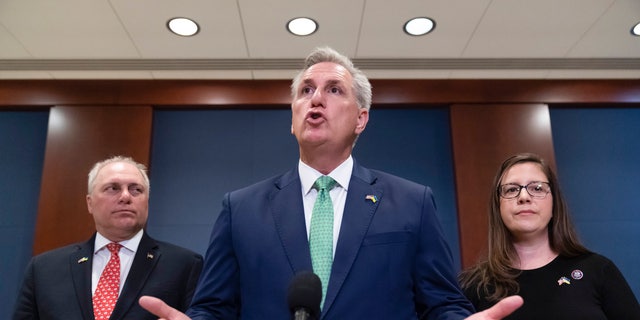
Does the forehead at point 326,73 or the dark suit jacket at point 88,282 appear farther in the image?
the dark suit jacket at point 88,282

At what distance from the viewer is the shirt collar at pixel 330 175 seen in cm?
156

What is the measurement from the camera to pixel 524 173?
6.99ft

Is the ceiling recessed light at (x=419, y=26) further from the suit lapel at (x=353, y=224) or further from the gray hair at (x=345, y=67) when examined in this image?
the suit lapel at (x=353, y=224)

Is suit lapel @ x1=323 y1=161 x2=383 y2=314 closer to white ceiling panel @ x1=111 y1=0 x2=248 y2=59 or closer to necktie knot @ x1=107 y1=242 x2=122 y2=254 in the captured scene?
necktie knot @ x1=107 y1=242 x2=122 y2=254

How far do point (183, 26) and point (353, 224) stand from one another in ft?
8.54

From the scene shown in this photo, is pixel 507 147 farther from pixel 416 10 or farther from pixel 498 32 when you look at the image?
pixel 416 10

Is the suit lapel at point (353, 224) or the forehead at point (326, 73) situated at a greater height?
the forehead at point (326, 73)

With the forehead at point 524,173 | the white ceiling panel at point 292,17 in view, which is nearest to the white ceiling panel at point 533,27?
the white ceiling panel at point 292,17

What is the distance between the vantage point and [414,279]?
142 centimetres

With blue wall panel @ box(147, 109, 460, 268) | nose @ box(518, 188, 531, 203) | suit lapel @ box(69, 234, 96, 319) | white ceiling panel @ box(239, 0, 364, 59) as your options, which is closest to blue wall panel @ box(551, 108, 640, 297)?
blue wall panel @ box(147, 109, 460, 268)

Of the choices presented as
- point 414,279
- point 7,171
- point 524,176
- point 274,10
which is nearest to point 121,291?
point 414,279

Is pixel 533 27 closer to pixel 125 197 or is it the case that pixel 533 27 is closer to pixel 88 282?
pixel 125 197

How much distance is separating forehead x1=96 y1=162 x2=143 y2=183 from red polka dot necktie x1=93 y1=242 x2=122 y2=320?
0.38m

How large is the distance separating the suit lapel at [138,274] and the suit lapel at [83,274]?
0.12 meters
